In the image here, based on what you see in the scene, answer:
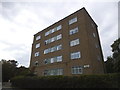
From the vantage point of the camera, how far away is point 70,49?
25.6 metres

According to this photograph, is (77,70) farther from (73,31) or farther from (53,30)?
(53,30)

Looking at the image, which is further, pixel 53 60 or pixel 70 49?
pixel 53 60

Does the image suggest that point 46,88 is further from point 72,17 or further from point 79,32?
point 72,17

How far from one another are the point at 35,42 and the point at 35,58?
557 centimetres

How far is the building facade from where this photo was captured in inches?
894

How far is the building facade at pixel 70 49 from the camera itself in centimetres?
2270

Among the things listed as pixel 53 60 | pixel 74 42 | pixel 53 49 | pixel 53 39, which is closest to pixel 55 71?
pixel 53 60

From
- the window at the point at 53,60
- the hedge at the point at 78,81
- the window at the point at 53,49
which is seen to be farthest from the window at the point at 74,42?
the hedge at the point at 78,81

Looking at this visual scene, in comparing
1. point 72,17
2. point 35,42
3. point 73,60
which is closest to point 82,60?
point 73,60

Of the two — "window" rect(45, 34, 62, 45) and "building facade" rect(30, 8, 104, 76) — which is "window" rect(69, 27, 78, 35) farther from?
"window" rect(45, 34, 62, 45)

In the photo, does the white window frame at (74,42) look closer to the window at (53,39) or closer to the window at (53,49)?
the window at (53,49)

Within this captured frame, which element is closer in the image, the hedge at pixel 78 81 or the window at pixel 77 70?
the hedge at pixel 78 81

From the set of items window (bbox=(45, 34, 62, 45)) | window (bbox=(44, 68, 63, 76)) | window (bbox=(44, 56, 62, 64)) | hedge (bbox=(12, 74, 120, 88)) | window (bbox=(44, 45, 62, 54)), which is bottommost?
hedge (bbox=(12, 74, 120, 88))

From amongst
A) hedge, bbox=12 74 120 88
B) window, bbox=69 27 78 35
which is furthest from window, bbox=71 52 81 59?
hedge, bbox=12 74 120 88
